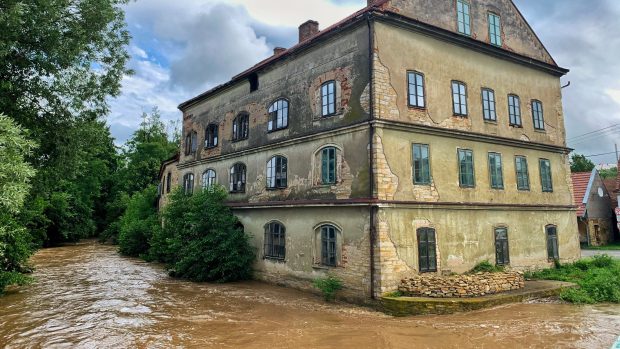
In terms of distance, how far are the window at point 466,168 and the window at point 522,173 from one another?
287 centimetres

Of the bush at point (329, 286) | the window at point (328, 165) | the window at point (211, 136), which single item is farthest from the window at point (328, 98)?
the window at point (211, 136)

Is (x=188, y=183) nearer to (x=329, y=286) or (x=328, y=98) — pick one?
(x=328, y=98)

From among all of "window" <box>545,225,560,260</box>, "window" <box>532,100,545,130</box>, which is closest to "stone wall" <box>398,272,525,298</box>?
"window" <box>545,225,560,260</box>

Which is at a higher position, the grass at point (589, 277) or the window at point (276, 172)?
the window at point (276, 172)

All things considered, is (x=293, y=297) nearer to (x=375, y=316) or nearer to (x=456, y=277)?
(x=375, y=316)

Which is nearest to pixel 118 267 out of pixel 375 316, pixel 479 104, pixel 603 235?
pixel 375 316

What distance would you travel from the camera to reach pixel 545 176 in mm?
17500

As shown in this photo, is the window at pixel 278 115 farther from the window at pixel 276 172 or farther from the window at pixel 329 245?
the window at pixel 329 245

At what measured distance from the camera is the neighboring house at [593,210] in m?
28.9

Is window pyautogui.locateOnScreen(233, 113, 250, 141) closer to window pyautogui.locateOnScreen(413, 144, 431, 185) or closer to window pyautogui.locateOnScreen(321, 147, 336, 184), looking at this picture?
window pyautogui.locateOnScreen(321, 147, 336, 184)

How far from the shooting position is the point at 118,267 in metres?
23.3

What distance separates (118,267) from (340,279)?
15912 mm

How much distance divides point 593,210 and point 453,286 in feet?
80.9

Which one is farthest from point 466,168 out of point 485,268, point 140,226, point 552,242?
point 140,226
